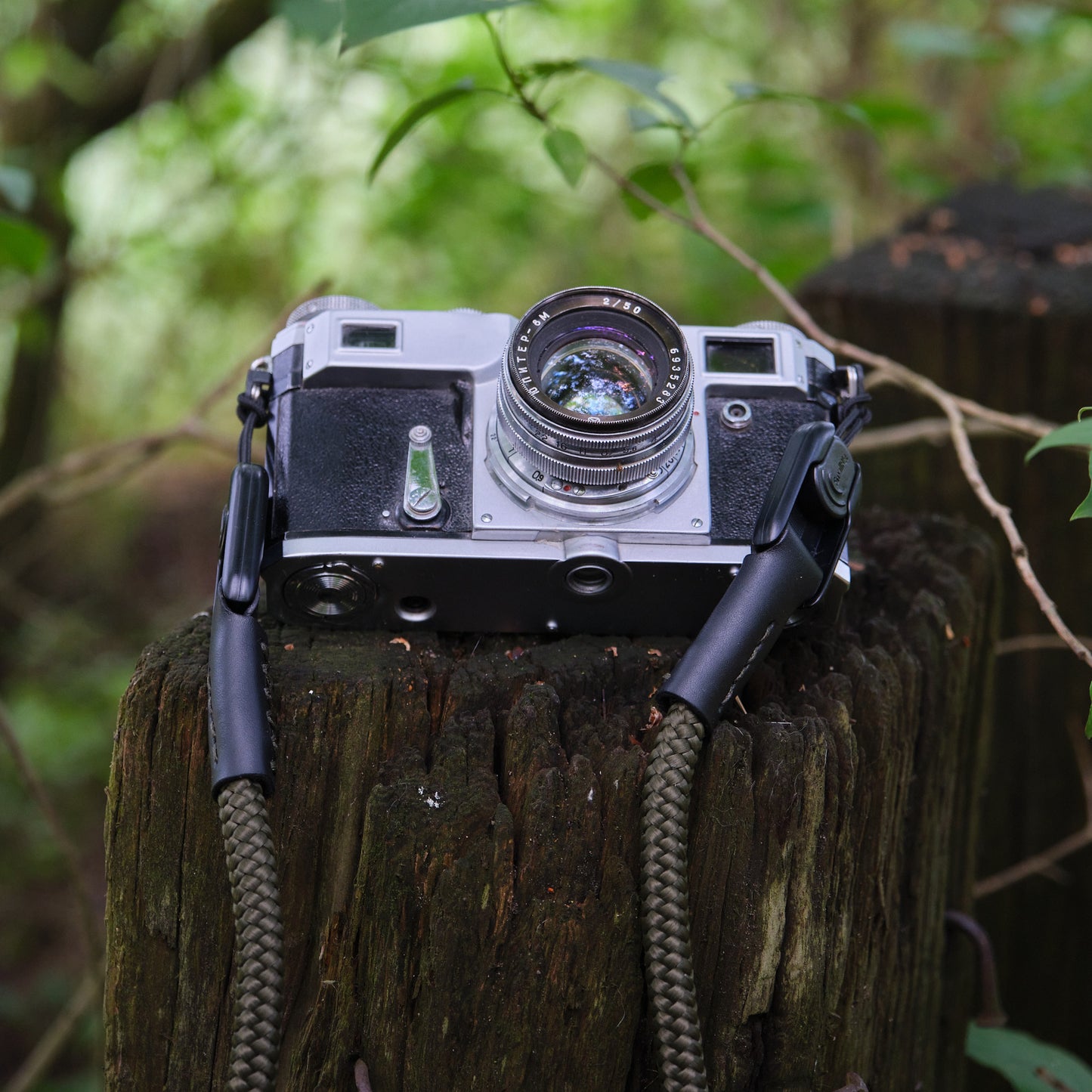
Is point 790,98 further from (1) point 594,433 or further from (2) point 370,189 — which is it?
(2) point 370,189

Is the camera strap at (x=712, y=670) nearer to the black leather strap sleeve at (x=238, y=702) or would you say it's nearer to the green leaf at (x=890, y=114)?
the black leather strap sleeve at (x=238, y=702)

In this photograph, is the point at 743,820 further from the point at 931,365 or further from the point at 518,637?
the point at 931,365

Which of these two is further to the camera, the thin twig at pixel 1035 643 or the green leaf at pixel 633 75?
the thin twig at pixel 1035 643

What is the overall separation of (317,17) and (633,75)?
1.51 ft

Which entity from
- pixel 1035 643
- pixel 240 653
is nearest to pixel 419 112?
pixel 240 653

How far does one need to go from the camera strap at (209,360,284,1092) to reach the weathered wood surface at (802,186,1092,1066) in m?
1.59

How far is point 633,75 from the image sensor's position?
167cm

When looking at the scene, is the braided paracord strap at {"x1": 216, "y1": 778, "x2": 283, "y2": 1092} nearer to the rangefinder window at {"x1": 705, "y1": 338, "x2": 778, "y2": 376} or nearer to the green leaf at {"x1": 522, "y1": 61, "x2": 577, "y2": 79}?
the rangefinder window at {"x1": 705, "y1": 338, "x2": 778, "y2": 376}

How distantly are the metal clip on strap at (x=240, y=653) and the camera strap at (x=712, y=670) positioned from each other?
0.41 m

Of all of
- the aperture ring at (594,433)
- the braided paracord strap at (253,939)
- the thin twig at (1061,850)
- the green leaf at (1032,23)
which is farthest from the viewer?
the green leaf at (1032,23)

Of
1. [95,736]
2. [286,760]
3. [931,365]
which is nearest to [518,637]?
[286,760]

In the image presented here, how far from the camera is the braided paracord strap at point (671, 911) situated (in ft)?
3.70

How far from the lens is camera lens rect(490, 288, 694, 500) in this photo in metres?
1.29

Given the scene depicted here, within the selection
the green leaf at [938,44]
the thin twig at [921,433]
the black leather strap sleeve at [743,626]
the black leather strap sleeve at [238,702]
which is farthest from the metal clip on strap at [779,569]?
the green leaf at [938,44]
